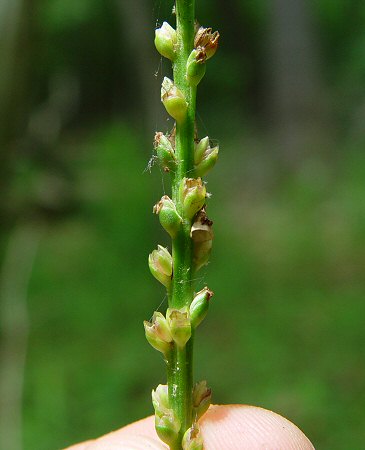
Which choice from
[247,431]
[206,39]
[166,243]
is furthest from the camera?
[166,243]

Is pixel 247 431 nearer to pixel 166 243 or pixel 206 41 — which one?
pixel 206 41

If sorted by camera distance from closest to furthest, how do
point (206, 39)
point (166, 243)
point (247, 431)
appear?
point (206, 39) → point (247, 431) → point (166, 243)

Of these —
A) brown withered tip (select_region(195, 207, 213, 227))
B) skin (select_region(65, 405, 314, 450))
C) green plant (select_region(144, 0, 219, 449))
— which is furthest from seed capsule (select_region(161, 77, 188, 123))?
skin (select_region(65, 405, 314, 450))

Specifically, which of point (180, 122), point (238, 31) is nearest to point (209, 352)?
point (180, 122)

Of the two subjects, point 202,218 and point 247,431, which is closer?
point 202,218

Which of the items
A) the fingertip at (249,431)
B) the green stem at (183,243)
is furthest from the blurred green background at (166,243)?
the green stem at (183,243)

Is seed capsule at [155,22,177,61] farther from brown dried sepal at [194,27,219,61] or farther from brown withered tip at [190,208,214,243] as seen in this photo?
brown withered tip at [190,208,214,243]

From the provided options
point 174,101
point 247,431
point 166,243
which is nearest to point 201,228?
point 174,101
